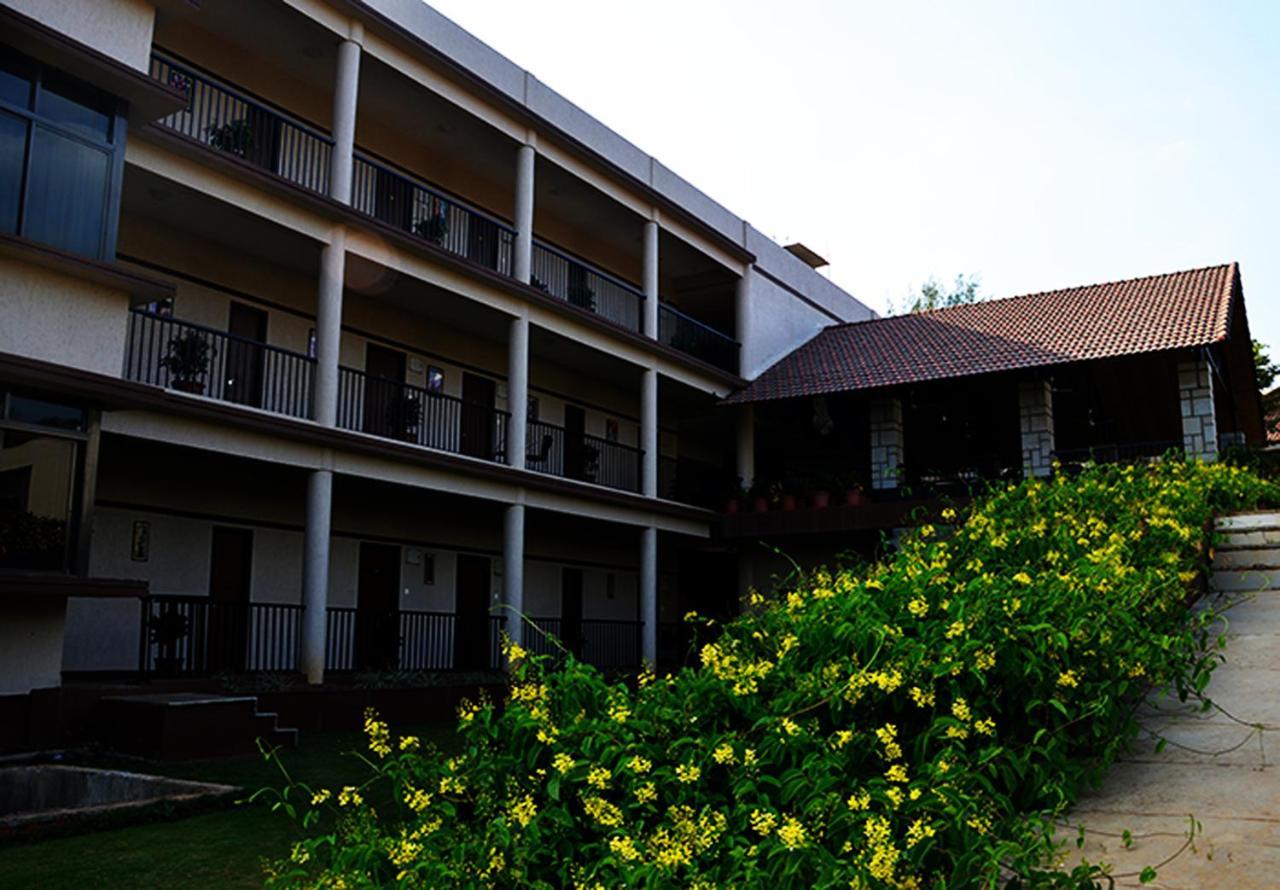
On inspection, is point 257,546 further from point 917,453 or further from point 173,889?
point 917,453

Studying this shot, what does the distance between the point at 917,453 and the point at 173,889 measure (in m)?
22.1

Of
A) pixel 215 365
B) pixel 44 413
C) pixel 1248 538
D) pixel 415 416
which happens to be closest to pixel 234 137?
pixel 215 365

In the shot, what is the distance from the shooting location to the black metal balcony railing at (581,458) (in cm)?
2084

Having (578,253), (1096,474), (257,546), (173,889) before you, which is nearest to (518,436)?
(257,546)

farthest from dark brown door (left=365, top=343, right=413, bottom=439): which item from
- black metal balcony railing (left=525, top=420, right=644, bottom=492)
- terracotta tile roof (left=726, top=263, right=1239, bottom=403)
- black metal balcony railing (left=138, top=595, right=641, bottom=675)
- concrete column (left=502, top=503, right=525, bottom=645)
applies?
terracotta tile roof (left=726, top=263, right=1239, bottom=403)

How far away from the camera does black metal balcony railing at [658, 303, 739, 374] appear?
23.2 m

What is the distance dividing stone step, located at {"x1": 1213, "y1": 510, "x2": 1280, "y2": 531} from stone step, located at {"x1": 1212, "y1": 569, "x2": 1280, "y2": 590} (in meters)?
1.38

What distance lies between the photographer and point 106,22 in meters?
11.9

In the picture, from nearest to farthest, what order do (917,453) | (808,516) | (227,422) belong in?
(227,422) → (808,516) → (917,453)

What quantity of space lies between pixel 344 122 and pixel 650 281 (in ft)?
25.8

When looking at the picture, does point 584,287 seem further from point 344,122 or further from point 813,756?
point 813,756

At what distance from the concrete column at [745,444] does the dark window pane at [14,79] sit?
50.8ft

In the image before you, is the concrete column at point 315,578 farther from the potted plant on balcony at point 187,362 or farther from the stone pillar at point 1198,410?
the stone pillar at point 1198,410

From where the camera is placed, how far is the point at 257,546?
1681 centimetres
